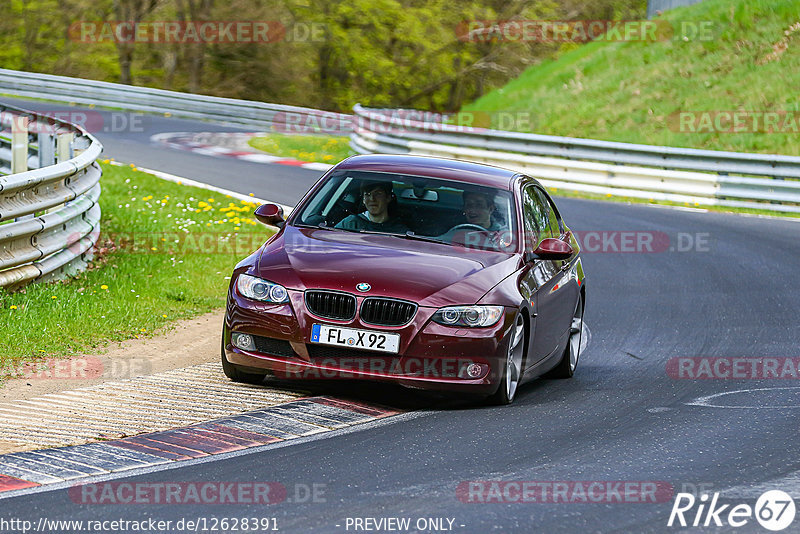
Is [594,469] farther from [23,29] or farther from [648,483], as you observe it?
[23,29]

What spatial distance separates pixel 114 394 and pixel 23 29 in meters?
43.0

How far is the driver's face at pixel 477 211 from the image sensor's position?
8641mm

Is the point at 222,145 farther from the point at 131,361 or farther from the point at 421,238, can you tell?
the point at 421,238

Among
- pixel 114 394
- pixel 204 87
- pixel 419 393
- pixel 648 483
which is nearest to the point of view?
pixel 648 483

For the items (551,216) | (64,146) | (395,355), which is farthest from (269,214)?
(64,146)

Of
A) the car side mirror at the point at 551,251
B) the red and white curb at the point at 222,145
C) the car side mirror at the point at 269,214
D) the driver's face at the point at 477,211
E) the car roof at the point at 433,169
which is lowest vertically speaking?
the red and white curb at the point at 222,145

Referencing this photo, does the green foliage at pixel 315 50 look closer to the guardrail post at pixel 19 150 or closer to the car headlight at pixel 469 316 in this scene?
the guardrail post at pixel 19 150

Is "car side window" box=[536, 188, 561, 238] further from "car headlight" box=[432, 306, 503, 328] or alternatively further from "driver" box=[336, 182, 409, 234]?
"car headlight" box=[432, 306, 503, 328]

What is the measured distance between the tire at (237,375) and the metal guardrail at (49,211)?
2.88 metres

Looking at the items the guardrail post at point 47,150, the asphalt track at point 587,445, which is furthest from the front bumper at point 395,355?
the guardrail post at point 47,150

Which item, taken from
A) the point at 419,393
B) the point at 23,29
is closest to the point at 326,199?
the point at 419,393

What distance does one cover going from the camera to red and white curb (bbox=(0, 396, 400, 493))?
5805 millimetres

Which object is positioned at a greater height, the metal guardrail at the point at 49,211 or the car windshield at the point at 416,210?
the car windshield at the point at 416,210

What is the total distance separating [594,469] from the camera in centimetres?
618
